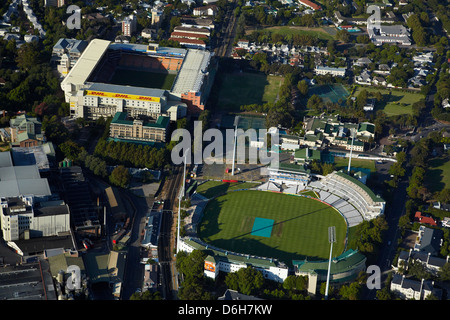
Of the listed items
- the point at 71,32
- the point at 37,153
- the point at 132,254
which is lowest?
the point at 132,254

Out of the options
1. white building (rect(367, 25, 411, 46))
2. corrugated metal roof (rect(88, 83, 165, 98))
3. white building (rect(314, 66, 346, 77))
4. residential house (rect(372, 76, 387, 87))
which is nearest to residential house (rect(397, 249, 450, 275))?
corrugated metal roof (rect(88, 83, 165, 98))

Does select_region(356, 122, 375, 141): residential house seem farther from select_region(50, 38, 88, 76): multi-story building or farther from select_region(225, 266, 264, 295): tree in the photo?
select_region(50, 38, 88, 76): multi-story building

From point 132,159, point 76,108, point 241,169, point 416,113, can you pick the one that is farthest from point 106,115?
point 416,113

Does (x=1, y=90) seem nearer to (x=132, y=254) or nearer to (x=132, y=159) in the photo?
(x=132, y=159)

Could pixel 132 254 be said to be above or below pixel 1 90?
below

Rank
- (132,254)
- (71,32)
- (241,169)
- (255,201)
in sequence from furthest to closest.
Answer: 1. (71,32)
2. (241,169)
3. (255,201)
4. (132,254)

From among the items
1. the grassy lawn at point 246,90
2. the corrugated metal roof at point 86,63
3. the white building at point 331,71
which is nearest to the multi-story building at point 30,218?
the corrugated metal roof at point 86,63

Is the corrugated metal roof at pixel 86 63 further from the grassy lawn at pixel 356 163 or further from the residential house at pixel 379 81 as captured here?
the residential house at pixel 379 81
